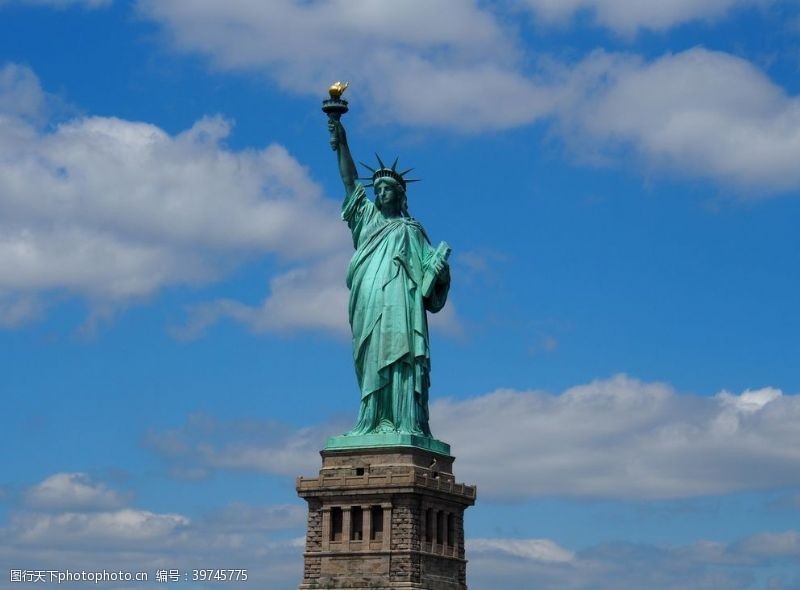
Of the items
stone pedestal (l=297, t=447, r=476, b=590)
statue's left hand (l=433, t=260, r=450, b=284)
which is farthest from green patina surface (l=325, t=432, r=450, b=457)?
statue's left hand (l=433, t=260, r=450, b=284)

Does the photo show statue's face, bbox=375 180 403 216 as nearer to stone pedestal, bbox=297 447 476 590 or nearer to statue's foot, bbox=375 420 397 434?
statue's foot, bbox=375 420 397 434

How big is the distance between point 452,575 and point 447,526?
1.78 m

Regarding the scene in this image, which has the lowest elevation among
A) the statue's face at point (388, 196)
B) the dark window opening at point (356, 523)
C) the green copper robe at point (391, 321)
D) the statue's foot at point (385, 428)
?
the dark window opening at point (356, 523)

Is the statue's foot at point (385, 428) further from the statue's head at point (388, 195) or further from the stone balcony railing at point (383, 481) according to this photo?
the statue's head at point (388, 195)

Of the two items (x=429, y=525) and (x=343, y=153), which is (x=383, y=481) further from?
(x=343, y=153)

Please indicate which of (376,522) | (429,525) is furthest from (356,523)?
(429,525)

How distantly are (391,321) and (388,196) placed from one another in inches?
206

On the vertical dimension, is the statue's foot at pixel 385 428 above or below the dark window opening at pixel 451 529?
above

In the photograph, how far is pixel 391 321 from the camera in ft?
243

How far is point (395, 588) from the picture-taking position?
71.0m

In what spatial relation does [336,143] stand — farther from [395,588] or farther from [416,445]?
[395,588]

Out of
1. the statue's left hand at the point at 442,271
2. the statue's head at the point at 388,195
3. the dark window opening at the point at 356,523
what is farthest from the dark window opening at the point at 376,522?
the statue's head at the point at 388,195

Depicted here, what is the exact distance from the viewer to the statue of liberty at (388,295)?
73688mm

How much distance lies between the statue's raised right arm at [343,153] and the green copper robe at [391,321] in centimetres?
146
